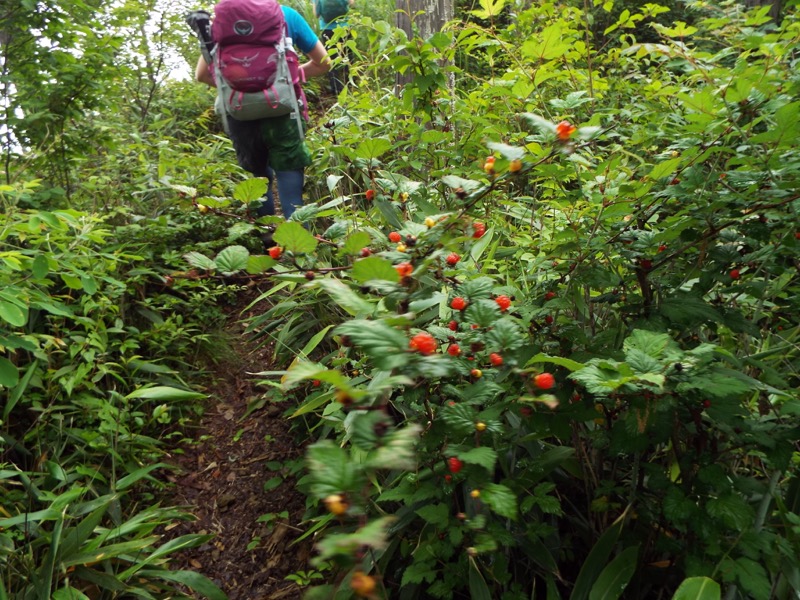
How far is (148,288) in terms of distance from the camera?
328cm

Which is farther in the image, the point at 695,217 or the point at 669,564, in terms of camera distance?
the point at 669,564

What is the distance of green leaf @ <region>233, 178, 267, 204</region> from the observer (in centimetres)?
112

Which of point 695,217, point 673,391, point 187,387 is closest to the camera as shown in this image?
point 673,391

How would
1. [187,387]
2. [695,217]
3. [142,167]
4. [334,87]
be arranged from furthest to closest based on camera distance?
[334,87]
[142,167]
[187,387]
[695,217]

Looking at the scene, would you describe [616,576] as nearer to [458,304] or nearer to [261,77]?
[458,304]

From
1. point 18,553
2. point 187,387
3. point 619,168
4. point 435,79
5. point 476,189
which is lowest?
point 187,387

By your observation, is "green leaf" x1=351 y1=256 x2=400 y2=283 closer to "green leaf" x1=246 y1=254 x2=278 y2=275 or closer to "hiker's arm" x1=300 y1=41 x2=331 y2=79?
"green leaf" x1=246 y1=254 x2=278 y2=275

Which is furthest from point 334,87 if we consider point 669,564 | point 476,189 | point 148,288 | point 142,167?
point 669,564

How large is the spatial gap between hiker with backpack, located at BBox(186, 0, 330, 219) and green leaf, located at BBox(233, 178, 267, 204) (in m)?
1.71

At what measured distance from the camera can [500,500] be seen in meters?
0.99

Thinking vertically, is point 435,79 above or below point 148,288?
above

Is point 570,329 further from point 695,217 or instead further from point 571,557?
point 571,557

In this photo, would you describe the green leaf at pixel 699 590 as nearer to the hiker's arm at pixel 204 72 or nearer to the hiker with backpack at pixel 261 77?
the hiker with backpack at pixel 261 77

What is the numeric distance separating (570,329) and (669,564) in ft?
2.25
